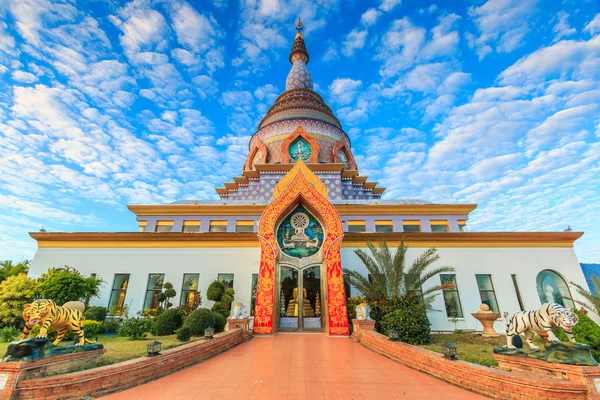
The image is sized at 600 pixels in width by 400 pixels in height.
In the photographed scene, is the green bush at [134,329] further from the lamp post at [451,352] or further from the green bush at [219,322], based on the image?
the lamp post at [451,352]

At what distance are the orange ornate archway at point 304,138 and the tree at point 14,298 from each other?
54.2 feet

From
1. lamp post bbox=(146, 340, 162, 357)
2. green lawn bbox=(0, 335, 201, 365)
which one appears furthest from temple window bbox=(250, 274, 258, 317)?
lamp post bbox=(146, 340, 162, 357)

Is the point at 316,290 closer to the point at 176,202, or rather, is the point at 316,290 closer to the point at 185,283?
the point at 185,283

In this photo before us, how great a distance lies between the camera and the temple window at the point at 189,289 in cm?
1316

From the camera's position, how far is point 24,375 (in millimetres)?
4320

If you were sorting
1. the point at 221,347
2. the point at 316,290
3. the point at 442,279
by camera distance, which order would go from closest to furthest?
the point at 221,347 < the point at 316,290 < the point at 442,279

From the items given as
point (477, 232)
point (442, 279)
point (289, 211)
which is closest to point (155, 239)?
point (289, 211)

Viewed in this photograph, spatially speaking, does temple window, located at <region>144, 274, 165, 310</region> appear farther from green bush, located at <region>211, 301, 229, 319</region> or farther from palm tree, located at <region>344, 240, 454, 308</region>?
palm tree, located at <region>344, 240, 454, 308</region>

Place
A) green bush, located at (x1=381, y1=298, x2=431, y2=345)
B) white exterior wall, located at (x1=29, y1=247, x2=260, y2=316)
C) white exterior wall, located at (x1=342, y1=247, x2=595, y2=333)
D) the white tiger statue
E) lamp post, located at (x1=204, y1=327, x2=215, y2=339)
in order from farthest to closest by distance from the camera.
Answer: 1. white exterior wall, located at (x1=29, y1=247, x2=260, y2=316)
2. white exterior wall, located at (x1=342, y1=247, x2=595, y2=333)
3. green bush, located at (x1=381, y1=298, x2=431, y2=345)
4. lamp post, located at (x1=204, y1=327, x2=215, y2=339)
5. the white tiger statue

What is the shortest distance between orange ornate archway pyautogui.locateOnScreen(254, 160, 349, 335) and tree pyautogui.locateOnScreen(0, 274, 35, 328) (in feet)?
29.8

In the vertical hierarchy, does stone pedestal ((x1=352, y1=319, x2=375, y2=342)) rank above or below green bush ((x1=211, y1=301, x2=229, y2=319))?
below

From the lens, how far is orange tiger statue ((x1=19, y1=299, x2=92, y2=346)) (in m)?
5.30

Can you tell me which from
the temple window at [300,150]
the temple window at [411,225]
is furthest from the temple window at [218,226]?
the temple window at [411,225]

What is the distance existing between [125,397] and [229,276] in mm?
9135
